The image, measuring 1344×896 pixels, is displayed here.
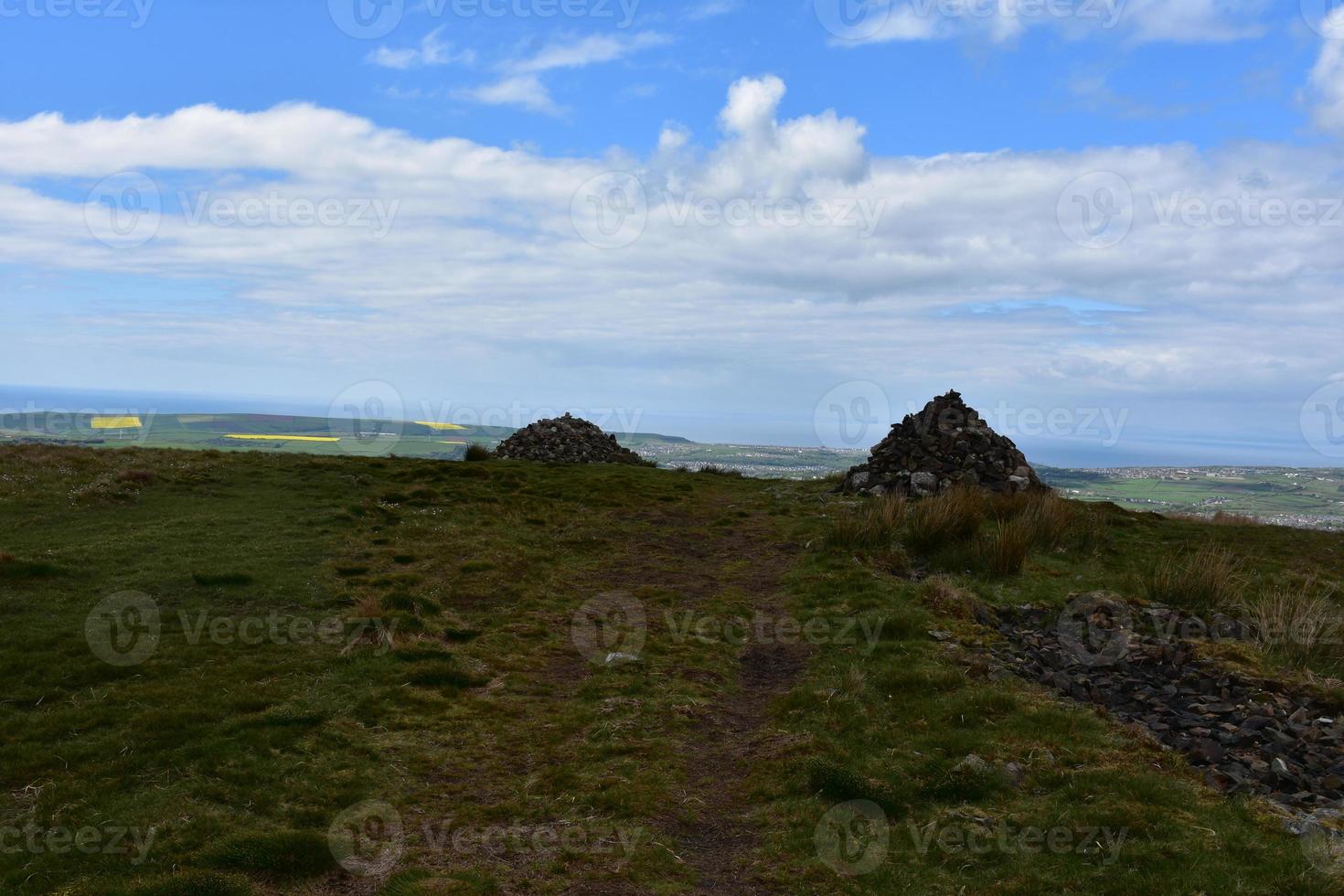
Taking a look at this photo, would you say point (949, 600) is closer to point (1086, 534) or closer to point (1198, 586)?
point (1198, 586)

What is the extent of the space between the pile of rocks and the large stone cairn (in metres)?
17.0

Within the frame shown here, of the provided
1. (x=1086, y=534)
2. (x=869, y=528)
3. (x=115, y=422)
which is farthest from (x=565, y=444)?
(x=115, y=422)

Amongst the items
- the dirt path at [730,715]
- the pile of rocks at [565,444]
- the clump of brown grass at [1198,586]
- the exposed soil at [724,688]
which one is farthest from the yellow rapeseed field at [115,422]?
the clump of brown grass at [1198,586]

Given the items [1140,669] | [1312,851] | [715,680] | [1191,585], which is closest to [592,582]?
[715,680]

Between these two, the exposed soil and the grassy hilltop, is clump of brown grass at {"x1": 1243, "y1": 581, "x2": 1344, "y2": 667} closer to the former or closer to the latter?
the grassy hilltop

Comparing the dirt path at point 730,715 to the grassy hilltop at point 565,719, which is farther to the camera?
the dirt path at point 730,715

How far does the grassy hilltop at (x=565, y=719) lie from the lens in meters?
7.34

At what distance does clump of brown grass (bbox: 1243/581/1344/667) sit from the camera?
12203 mm

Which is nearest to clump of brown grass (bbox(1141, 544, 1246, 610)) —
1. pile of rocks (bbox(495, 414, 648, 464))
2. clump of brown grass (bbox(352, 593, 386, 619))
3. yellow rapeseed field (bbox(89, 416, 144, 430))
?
clump of brown grass (bbox(352, 593, 386, 619))

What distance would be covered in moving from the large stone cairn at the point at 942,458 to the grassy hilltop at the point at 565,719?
7533mm

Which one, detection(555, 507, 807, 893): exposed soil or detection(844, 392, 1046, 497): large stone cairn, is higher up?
detection(844, 392, 1046, 497): large stone cairn

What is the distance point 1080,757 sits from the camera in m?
9.16

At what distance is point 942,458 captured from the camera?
31188 millimetres

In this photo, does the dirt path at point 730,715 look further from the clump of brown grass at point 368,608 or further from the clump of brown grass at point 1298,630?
the clump of brown grass at point 1298,630
